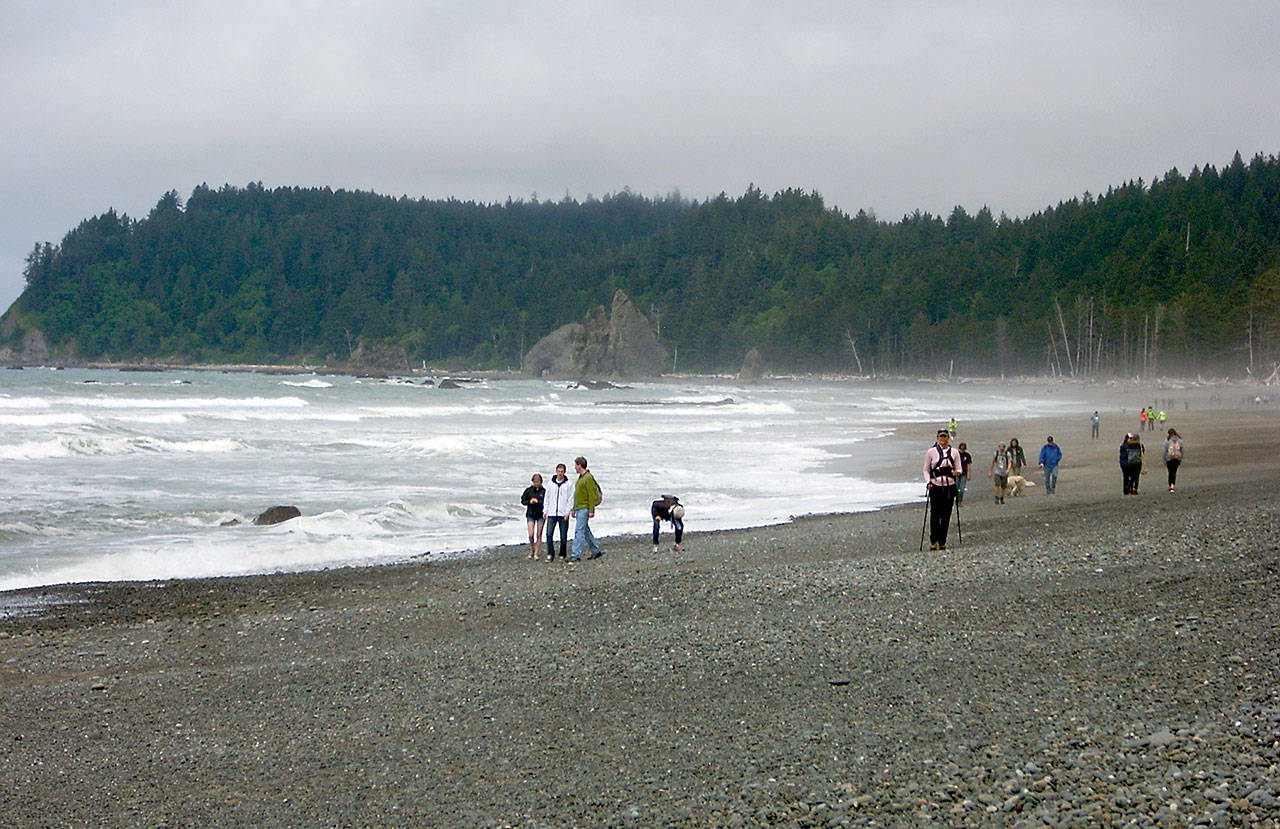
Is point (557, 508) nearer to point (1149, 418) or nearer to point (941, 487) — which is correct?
point (941, 487)

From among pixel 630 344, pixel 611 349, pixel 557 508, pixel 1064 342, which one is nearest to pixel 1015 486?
pixel 557 508

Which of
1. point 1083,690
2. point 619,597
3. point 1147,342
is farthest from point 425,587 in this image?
point 1147,342

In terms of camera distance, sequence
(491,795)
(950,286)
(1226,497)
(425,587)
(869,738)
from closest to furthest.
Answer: (491,795) → (869,738) → (425,587) → (1226,497) → (950,286)

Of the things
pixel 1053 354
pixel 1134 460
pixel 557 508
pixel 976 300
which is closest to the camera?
pixel 557 508

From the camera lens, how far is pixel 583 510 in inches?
589

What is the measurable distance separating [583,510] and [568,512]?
27 cm

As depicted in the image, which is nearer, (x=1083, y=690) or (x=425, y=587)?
(x=1083, y=690)

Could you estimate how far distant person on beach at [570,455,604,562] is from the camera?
1492cm

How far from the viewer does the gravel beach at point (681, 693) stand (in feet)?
20.2

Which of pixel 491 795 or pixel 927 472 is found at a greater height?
pixel 927 472

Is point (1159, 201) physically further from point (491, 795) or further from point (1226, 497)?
point (491, 795)

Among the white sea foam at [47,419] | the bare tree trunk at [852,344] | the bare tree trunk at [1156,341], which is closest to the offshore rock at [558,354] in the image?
the bare tree trunk at [852,344]

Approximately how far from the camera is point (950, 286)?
150 meters

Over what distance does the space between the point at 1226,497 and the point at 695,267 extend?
18118cm
